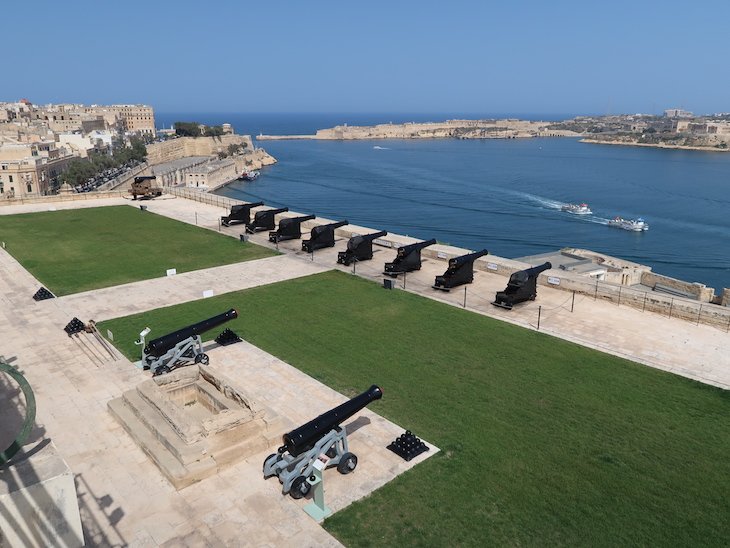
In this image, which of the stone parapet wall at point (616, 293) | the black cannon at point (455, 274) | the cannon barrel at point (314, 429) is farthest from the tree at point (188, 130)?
the cannon barrel at point (314, 429)

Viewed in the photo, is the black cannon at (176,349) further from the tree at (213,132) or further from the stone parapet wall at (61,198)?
the tree at (213,132)

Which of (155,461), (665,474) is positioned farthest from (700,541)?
(155,461)

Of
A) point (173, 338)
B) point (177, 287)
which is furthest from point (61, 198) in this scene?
point (173, 338)

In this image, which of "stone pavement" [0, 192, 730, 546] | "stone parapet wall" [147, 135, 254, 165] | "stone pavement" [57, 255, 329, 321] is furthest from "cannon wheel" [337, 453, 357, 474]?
"stone parapet wall" [147, 135, 254, 165]

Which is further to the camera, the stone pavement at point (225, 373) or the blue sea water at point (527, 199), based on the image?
the blue sea water at point (527, 199)

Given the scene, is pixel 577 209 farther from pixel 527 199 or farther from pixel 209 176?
pixel 209 176
